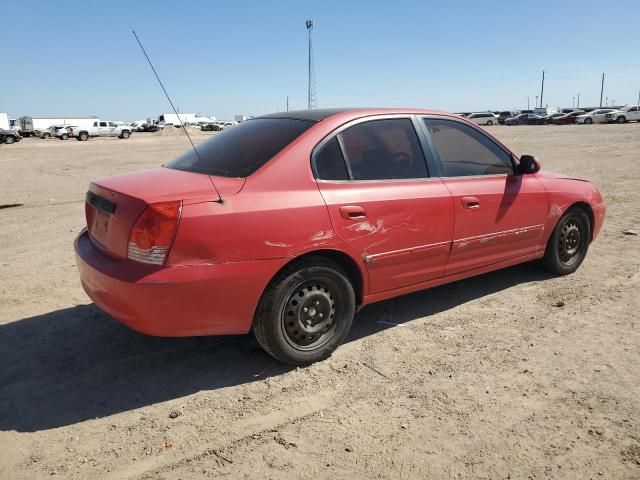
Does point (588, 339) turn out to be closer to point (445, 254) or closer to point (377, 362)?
point (445, 254)

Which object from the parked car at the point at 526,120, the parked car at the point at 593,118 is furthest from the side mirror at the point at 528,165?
the parked car at the point at 526,120

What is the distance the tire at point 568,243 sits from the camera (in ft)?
16.3

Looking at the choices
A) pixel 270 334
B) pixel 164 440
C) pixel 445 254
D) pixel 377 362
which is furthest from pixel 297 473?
pixel 445 254

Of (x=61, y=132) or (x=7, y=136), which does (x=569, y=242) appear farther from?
(x=61, y=132)

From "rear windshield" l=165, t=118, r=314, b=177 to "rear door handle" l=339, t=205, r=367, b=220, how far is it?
57 cm

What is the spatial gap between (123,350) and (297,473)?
5.94 ft

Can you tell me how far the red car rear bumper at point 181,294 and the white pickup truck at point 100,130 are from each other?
49.1 meters

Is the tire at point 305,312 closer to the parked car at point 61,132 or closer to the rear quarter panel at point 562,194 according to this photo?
the rear quarter panel at point 562,194

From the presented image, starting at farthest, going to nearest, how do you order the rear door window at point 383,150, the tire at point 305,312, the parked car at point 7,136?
the parked car at point 7,136
the rear door window at point 383,150
the tire at point 305,312

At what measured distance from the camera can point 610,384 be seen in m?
3.13

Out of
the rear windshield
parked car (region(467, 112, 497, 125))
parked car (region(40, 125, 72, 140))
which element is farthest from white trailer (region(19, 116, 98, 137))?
the rear windshield

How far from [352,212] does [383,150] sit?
68 cm

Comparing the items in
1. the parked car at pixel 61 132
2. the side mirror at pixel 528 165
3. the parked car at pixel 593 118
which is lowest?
the side mirror at pixel 528 165

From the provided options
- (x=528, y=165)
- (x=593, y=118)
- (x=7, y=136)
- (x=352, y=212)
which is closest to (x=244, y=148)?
(x=352, y=212)
